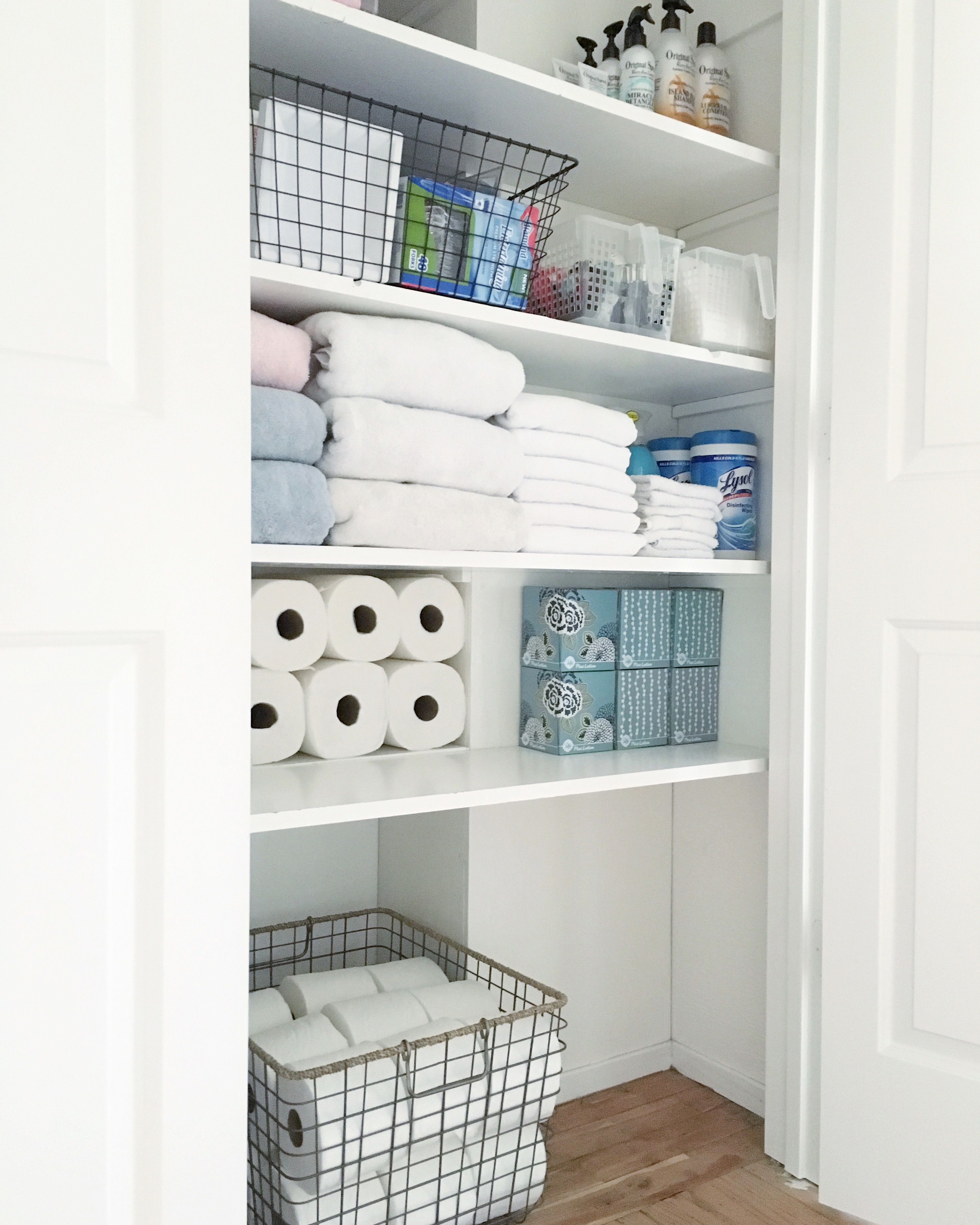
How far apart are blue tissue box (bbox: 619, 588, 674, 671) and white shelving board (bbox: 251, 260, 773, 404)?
38 centimetres

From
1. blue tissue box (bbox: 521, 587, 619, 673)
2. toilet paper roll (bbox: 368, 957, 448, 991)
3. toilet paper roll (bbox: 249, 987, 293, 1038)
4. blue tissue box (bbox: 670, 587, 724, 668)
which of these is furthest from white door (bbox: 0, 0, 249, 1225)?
blue tissue box (bbox: 670, 587, 724, 668)

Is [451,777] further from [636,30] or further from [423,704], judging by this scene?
[636,30]

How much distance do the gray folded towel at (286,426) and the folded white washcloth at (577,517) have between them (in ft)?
1.16

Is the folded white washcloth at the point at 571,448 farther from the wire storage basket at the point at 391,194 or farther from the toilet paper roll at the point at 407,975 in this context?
the toilet paper roll at the point at 407,975

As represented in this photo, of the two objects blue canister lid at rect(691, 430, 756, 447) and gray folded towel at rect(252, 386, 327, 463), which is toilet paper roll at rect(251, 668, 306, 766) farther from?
blue canister lid at rect(691, 430, 756, 447)

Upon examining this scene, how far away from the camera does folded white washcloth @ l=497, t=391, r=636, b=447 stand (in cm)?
158

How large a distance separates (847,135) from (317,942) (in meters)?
1.54

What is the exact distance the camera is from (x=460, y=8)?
1748 millimetres

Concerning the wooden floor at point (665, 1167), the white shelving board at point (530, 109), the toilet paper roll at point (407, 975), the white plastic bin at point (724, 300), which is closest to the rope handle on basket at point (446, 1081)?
the toilet paper roll at point (407, 975)

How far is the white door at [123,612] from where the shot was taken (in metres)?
0.88

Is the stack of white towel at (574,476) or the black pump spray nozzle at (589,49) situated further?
the black pump spray nozzle at (589,49)

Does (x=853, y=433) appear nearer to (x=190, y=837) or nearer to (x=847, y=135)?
(x=847, y=135)

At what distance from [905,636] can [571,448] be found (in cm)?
56

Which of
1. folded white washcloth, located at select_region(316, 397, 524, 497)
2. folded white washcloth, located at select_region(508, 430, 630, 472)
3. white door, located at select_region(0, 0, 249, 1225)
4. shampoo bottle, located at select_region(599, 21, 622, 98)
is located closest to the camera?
white door, located at select_region(0, 0, 249, 1225)
